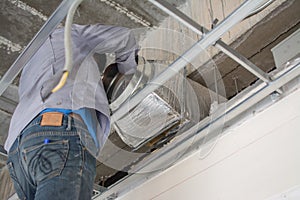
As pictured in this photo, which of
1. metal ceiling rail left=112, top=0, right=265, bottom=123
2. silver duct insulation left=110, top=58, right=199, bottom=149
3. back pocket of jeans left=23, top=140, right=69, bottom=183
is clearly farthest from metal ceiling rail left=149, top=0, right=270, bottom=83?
back pocket of jeans left=23, top=140, right=69, bottom=183


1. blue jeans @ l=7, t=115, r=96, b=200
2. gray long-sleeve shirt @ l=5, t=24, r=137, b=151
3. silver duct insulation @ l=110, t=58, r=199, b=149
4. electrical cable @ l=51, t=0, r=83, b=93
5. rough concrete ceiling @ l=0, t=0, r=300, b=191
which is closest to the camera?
electrical cable @ l=51, t=0, r=83, b=93

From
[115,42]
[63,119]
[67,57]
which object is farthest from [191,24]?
[67,57]

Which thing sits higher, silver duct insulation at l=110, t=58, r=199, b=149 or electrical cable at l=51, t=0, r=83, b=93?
silver duct insulation at l=110, t=58, r=199, b=149

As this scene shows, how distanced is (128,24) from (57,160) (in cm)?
117

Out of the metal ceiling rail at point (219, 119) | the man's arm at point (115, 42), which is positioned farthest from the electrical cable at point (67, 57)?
the metal ceiling rail at point (219, 119)

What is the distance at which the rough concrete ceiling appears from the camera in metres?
1.56

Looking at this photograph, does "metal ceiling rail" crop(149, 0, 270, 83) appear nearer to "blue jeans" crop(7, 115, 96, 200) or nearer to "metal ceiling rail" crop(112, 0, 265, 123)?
"metal ceiling rail" crop(112, 0, 265, 123)

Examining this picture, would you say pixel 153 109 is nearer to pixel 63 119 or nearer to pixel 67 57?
pixel 63 119

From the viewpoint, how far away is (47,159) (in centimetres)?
107

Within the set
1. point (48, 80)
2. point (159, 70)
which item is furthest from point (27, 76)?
point (159, 70)

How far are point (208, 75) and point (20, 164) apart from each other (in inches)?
22.6

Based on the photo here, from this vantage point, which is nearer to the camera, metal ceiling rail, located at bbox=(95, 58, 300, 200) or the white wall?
the white wall

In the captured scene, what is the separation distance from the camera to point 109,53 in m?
1.28

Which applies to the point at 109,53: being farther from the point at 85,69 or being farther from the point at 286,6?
the point at 286,6
